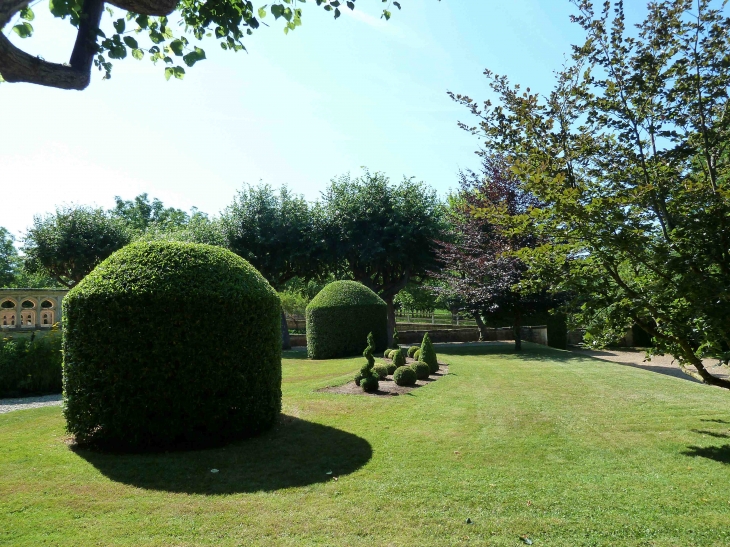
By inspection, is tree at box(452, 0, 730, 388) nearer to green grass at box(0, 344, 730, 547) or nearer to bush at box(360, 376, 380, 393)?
green grass at box(0, 344, 730, 547)

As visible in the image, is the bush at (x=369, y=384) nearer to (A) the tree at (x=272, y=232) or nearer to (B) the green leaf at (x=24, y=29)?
(B) the green leaf at (x=24, y=29)

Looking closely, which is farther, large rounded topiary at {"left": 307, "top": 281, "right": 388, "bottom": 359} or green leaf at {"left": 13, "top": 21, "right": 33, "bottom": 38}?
large rounded topiary at {"left": 307, "top": 281, "right": 388, "bottom": 359}

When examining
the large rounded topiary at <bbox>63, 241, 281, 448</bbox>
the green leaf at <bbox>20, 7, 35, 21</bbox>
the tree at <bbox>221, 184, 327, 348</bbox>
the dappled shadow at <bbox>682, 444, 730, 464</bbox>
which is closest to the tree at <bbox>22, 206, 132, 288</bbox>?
the tree at <bbox>221, 184, 327, 348</bbox>

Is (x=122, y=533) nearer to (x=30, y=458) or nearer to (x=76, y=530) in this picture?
(x=76, y=530)

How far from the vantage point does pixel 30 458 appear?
637 cm

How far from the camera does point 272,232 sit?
91.6 ft

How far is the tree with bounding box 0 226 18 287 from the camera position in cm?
4819

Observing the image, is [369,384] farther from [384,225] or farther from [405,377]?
[384,225]

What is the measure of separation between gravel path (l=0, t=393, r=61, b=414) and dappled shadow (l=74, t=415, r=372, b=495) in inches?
185

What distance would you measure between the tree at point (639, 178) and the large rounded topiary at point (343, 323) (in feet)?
46.7

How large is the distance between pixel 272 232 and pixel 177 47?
23201 millimetres

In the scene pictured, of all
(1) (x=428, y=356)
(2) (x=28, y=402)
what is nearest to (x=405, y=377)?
(1) (x=428, y=356)

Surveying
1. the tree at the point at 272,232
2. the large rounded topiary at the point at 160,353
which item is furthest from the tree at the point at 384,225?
the large rounded topiary at the point at 160,353

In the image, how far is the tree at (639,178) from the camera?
580cm
